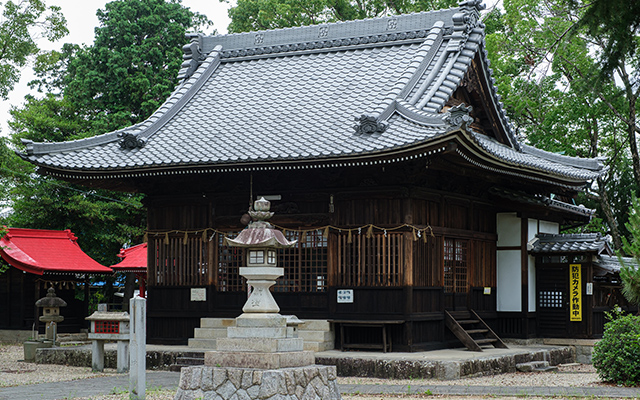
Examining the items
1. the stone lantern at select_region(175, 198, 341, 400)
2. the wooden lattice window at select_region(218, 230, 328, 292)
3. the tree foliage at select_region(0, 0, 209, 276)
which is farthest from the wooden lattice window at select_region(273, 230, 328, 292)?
the tree foliage at select_region(0, 0, 209, 276)

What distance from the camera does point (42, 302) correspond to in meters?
21.0

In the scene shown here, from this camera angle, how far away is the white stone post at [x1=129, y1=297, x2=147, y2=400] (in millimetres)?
11748

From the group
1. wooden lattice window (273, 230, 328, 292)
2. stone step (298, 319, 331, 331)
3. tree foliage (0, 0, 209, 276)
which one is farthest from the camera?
tree foliage (0, 0, 209, 276)

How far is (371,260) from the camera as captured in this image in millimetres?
17188

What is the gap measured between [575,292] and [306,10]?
22.9 metres

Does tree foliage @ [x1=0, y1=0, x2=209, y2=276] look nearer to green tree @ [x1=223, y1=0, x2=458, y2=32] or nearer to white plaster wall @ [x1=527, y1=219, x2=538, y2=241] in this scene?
green tree @ [x1=223, y1=0, x2=458, y2=32]

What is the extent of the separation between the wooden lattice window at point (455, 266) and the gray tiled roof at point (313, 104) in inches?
91.2

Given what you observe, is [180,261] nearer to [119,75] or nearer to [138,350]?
[138,350]

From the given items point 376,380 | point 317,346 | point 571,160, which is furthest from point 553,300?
point 376,380

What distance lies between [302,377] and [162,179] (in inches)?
365

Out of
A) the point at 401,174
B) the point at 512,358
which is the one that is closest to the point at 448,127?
the point at 401,174

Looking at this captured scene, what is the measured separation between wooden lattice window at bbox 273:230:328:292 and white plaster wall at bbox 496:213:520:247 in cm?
528

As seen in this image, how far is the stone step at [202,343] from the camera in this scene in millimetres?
17906

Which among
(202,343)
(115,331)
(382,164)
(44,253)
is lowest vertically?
(202,343)
